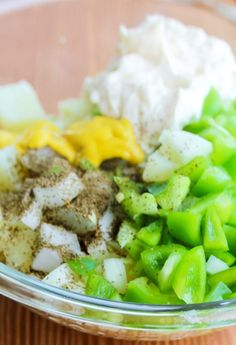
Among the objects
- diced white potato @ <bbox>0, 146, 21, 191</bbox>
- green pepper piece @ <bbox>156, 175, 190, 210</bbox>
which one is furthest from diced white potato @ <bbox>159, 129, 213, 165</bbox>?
diced white potato @ <bbox>0, 146, 21, 191</bbox>

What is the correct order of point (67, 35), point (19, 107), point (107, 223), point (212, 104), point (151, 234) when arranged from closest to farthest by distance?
point (151, 234), point (107, 223), point (212, 104), point (19, 107), point (67, 35)

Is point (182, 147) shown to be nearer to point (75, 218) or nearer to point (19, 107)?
point (75, 218)

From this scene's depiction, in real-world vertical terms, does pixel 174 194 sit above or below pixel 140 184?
above

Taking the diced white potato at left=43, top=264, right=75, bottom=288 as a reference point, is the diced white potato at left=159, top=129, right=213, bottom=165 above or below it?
above

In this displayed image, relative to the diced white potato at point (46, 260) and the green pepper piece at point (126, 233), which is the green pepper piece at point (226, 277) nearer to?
the green pepper piece at point (126, 233)

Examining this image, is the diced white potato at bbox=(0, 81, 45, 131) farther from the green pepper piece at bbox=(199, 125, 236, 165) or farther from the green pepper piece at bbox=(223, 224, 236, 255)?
the green pepper piece at bbox=(223, 224, 236, 255)

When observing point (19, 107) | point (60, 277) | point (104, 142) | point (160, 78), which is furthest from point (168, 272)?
point (19, 107)
